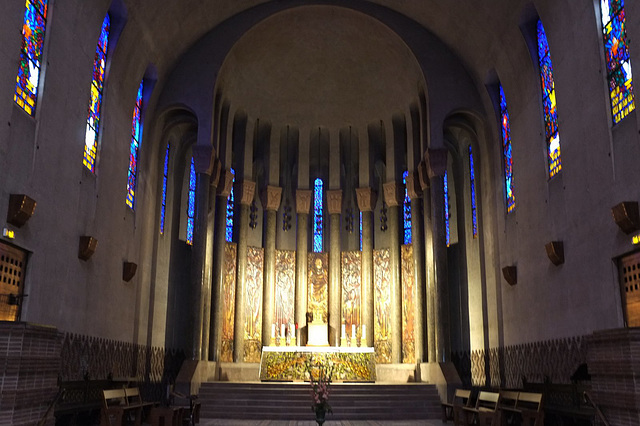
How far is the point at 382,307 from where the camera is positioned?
2014 centimetres

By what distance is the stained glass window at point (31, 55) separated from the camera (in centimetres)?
995

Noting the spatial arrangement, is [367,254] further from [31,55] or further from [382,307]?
[31,55]

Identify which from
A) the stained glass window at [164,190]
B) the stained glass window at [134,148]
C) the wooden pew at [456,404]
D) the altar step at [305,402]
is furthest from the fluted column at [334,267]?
the stained glass window at [134,148]

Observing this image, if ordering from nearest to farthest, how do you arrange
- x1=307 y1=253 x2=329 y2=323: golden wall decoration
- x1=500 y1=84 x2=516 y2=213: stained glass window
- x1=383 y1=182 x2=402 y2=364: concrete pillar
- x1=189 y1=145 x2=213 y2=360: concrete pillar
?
x1=500 y1=84 x2=516 y2=213: stained glass window → x1=189 y1=145 x2=213 y2=360: concrete pillar → x1=383 y1=182 x2=402 y2=364: concrete pillar → x1=307 y1=253 x2=329 y2=323: golden wall decoration

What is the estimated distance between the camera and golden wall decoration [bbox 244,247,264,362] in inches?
775

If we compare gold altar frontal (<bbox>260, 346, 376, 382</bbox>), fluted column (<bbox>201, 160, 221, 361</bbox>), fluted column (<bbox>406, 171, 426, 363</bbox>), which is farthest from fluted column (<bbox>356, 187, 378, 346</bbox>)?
fluted column (<bbox>201, 160, 221, 361</bbox>)

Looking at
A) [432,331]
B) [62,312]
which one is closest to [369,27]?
[432,331]

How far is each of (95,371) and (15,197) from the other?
5065 mm

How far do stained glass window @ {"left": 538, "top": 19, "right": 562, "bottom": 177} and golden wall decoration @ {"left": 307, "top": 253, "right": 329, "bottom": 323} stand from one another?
956 centimetres

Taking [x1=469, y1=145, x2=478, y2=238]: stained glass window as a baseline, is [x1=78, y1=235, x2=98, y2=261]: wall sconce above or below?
below

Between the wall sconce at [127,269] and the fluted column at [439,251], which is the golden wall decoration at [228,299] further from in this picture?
the fluted column at [439,251]

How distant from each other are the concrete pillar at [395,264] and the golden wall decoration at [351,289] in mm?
1206

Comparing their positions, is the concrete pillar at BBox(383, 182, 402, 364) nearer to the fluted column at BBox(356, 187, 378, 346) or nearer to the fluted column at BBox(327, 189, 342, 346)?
the fluted column at BBox(356, 187, 378, 346)

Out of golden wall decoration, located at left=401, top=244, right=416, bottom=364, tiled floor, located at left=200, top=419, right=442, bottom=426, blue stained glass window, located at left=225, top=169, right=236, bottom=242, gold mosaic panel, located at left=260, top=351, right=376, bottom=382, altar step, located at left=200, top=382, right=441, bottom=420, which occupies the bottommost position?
tiled floor, located at left=200, top=419, right=442, bottom=426
